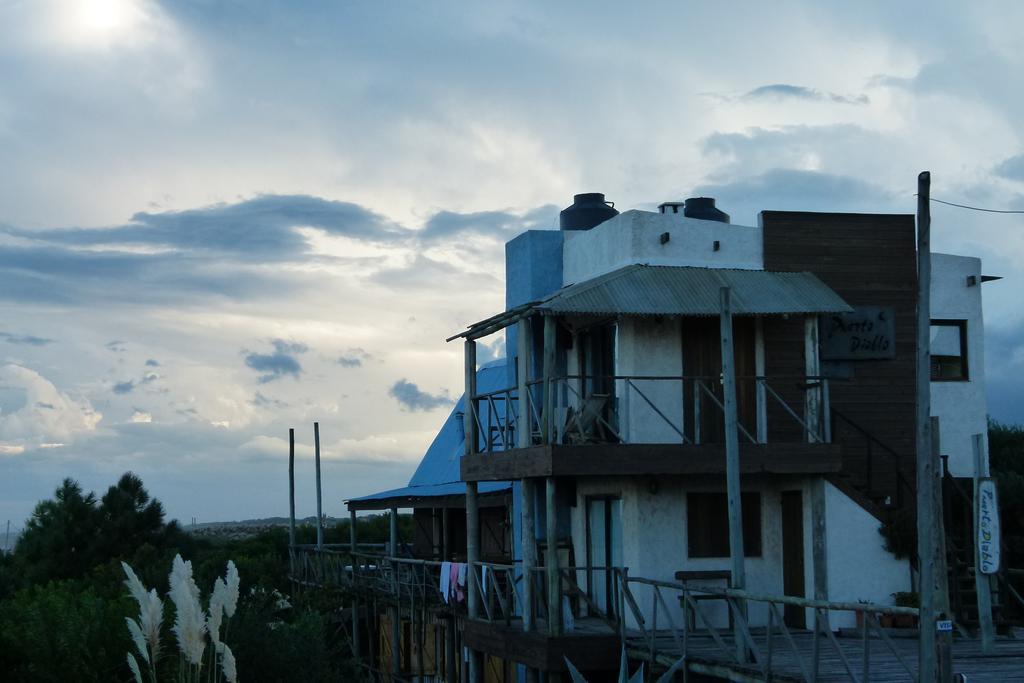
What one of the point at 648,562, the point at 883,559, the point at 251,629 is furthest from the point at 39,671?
the point at 883,559

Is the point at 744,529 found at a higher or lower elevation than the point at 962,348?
lower

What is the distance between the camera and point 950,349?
24.6 metres

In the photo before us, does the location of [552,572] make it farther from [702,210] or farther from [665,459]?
[702,210]

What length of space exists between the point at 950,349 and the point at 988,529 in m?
9.02

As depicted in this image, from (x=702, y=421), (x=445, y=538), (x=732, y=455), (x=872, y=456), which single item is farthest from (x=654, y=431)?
(x=445, y=538)

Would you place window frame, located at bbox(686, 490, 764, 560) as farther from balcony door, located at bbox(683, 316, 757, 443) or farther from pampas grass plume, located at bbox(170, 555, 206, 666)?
pampas grass plume, located at bbox(170, 555, 206, 666)

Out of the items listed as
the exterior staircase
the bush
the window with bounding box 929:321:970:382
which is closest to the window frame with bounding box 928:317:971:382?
the window with bounding box 929:321:970:382

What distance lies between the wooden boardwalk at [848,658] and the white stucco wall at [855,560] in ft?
3.37

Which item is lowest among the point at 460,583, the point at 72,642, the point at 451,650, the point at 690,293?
the point at 451,650

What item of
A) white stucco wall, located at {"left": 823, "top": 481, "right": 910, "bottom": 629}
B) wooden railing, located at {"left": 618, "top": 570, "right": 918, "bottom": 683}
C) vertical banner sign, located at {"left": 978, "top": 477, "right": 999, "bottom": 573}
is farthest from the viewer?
white stucco wall, located at {"left": 823, "top": 481, "right": 910, "bottom": 629}

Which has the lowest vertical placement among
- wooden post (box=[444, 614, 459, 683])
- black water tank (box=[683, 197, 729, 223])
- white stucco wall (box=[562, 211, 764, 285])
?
wooden post (box=[444, 614, 459, 683])

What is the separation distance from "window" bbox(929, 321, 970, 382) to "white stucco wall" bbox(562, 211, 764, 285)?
3.87 m

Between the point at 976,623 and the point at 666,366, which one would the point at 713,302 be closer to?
the point at 666,366

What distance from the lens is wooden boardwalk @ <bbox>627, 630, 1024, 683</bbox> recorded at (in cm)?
1479
